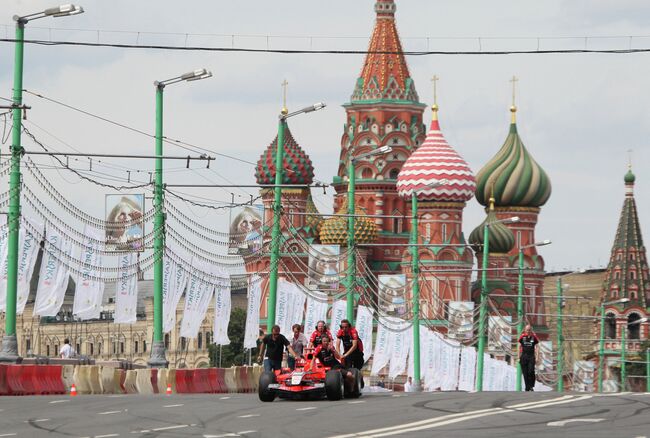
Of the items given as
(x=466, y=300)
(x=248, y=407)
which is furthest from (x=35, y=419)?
(x=466, y=300)

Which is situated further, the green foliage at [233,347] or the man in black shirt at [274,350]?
the green foliage at [233,347]

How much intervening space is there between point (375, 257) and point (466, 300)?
13.4m

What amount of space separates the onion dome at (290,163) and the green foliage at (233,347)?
18.9 meters

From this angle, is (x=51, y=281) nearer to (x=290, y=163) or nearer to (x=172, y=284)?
(x=172, y=284)

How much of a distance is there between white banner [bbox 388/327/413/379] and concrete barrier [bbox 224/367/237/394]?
57887 millimetres

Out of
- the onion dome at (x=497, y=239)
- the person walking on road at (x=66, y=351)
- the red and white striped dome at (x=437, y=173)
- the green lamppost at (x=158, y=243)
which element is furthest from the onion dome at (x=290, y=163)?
the green lamppost at (x=158, y=243)

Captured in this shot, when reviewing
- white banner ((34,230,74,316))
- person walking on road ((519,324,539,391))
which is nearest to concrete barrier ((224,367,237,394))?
person walking on road ((519,324,539,391))

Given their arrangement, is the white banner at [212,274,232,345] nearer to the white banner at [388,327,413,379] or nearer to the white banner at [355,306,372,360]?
the white banner at [355,306,372,360]

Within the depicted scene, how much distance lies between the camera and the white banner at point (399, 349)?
10775cm

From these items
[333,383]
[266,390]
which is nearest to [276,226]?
[266,390]

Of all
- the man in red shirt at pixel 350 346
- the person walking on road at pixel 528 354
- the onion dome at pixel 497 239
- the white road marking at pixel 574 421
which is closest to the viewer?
the white road marking at pixel 574 421

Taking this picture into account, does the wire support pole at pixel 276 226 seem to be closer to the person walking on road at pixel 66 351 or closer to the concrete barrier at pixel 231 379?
the concrete barrier at pixel 231 379

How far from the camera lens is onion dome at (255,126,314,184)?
500 ft

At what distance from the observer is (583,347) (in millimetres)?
181375
